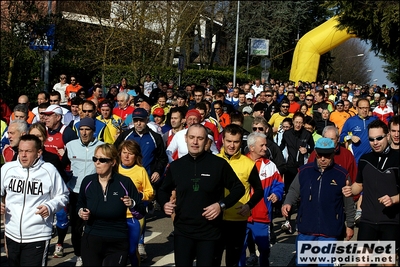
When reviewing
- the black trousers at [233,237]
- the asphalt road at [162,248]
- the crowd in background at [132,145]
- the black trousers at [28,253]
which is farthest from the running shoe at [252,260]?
the black trousers at [28,253]

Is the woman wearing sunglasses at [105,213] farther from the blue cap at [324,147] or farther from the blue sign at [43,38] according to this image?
the blue sign at [43,38]

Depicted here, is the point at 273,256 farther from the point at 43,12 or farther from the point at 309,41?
the point at 309,41

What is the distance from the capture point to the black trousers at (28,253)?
20.6ft

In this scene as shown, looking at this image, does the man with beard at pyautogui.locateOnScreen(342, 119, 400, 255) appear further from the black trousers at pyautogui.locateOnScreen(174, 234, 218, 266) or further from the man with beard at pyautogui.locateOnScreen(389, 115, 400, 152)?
the black trousers at pyautogui.locateOnScreen(174, 234, 218, 266)

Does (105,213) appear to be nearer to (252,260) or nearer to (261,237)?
(261,237)

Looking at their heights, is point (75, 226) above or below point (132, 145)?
below

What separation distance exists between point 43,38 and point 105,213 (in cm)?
1157

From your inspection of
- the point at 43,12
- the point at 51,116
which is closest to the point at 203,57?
the point at 43,12

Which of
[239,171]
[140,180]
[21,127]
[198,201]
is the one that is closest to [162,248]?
[140,180]

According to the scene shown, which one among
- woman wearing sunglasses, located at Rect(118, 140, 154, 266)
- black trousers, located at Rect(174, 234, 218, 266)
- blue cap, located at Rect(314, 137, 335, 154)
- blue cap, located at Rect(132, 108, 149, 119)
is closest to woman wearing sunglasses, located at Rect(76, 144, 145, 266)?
black trousers, located at Rect(174, 234, 218, 266)

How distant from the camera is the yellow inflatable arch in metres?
35.0

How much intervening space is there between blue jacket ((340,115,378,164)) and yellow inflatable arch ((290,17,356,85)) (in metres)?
22.7

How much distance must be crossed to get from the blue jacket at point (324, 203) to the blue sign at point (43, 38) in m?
11.0

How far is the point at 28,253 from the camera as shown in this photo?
20.6 feet
